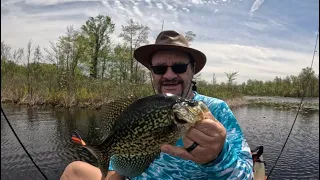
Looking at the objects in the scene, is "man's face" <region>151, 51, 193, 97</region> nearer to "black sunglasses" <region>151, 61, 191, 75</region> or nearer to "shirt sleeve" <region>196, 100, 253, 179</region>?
"black sunglasses" <region>151, 61, 191, 75</region>

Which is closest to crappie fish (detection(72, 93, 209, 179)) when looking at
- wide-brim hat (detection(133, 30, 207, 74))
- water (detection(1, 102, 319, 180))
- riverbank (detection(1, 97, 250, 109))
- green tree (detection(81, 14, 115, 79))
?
wide-brim hat (detection(133, 30, 207, 74))

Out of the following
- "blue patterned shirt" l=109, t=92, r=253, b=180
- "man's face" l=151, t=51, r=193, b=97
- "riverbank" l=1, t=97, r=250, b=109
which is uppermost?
"man's face" l=151, t=51, r=193, b=97

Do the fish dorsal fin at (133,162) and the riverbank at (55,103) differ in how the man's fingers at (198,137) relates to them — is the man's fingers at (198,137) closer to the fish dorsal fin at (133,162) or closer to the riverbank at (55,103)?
the fish dorsal fin at (133,162)

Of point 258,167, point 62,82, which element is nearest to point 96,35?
point 62,82

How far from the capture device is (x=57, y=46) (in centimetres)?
2444

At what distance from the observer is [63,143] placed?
1083 centimetres

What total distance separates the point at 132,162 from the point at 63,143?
373 inches

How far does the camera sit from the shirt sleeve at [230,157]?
193cm

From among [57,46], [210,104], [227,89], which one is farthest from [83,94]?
[227,89]

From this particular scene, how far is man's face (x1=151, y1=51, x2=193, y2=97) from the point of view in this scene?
277 cm

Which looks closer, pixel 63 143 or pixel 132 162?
pixel 132 162

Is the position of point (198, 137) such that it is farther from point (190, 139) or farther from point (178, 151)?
point (178, 151)

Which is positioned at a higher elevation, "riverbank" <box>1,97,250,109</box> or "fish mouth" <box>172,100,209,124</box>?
"fish mouth" <box>172,100,209,124</box>

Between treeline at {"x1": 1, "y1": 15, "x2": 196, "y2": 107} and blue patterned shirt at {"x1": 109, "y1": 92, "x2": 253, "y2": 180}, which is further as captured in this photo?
treeline at {"x1": 1, "y1": 15, "x2": 196, "y2": 107}
